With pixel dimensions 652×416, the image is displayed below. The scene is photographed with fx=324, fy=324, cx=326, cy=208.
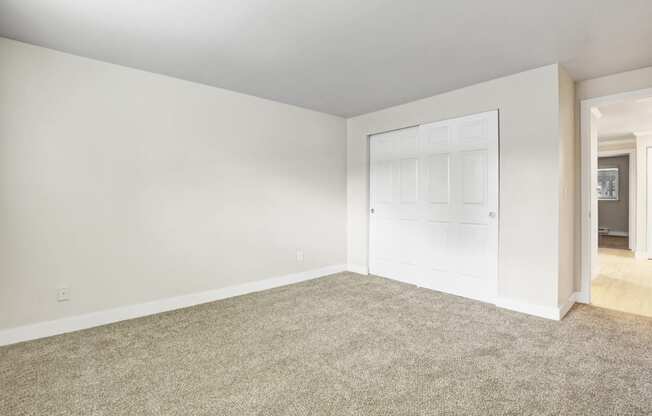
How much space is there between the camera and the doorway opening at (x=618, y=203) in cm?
346

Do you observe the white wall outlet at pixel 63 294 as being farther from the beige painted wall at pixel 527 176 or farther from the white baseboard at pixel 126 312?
the beige painted wall at pixel 527 176

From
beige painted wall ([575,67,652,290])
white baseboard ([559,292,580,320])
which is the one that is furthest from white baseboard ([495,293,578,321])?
beige painted wall ([575,67,652,290])

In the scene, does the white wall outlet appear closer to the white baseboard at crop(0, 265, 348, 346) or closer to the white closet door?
the white baseboard at crop(0, 265, 348, 346)

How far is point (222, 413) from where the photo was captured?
169cm

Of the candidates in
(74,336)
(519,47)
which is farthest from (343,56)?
(74,336)

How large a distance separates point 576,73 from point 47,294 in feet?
17.3

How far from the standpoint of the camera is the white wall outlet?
2.74m

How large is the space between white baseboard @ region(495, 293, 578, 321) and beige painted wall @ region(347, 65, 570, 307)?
0.04m

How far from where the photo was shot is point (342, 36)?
2512mm

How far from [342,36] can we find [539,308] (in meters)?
3.02

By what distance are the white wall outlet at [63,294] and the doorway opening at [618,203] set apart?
5018 mm

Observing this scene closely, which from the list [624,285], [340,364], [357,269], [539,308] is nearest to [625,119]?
[624,285]

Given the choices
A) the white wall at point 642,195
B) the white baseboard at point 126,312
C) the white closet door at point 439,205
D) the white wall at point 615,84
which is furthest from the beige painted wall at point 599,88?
the white wall at point 642,195

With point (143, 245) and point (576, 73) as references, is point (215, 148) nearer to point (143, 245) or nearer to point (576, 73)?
point (143, 245)
